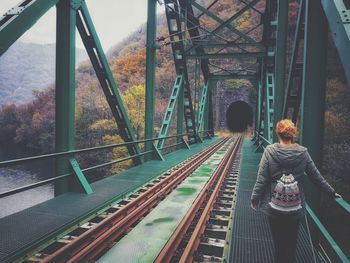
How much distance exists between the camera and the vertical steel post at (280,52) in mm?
7412

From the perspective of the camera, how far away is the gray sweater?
239 cm

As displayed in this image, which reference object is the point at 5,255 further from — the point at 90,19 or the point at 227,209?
the point at 90,19

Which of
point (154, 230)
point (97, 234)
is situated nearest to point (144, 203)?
point (154, 230)

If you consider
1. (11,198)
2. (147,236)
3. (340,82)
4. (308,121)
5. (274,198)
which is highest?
(340,82)

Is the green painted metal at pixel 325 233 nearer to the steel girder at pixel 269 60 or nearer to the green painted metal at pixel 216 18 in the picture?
the steel girder at pixel 269 60

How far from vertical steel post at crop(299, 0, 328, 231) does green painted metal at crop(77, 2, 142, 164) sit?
3.96 m

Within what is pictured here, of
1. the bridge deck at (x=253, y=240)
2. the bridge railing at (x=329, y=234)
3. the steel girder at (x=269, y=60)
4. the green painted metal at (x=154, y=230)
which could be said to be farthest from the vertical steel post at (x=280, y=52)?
the steel girder at (x=269, y=60)

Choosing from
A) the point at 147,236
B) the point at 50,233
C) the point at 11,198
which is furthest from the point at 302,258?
the point at 11,198

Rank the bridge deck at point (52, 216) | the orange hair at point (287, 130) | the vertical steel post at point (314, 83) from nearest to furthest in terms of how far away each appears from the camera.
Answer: the orange hair at point (287, 130) < the bridge deck at point (52, 216) < the vertical steel post at point (314, 83)

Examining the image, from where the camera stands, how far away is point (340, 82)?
24375 mm

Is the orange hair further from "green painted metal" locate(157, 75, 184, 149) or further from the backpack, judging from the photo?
"green painted metal" locate(157, 75, 184, 149)

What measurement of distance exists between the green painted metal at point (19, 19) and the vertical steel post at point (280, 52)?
5.73 meters

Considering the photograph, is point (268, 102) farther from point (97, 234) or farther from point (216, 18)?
point (97, 234)

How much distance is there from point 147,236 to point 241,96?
3633 centimetres
